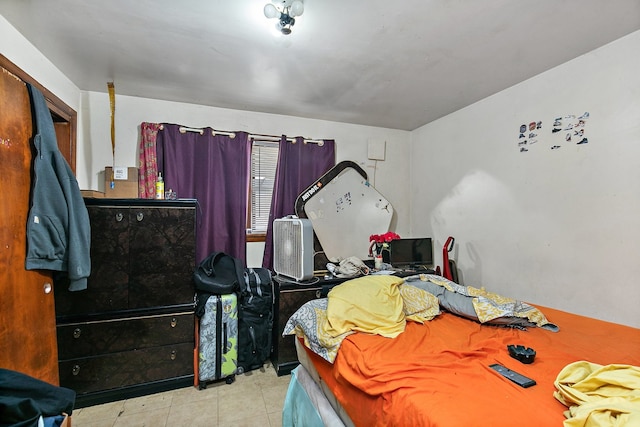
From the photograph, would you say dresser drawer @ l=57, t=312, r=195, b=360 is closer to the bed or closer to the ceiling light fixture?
the bed

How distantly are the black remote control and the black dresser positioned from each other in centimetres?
204

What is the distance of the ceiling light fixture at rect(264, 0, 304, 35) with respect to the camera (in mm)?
1443

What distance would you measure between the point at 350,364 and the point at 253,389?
1219 millimetres

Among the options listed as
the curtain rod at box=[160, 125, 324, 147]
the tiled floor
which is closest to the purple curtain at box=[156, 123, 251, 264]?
the curtain rod at box=[160, 125, 324, 147]

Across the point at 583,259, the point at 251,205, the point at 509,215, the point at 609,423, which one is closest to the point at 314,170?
the point at 251,205

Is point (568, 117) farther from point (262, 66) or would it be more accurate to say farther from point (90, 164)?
point (90, 164)

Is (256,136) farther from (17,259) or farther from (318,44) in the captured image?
(17,259)

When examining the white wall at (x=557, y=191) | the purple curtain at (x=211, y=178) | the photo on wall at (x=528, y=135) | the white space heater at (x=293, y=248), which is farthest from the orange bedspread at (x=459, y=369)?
the purple curtain at (x=211, y=178)

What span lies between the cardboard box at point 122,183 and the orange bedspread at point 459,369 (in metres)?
1.93

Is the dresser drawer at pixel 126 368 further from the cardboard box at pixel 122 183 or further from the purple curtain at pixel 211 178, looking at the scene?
the cardboard box at pixel 122 183

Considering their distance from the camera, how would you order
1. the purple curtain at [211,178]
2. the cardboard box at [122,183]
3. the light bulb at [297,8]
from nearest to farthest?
1. the light bulb at [297,8]
2. the cardboard box at [122,183]
3. the purple curtain at [211,178]

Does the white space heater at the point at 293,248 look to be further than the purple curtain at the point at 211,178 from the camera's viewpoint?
No

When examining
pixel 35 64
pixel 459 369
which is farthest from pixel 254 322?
pixel 35 64

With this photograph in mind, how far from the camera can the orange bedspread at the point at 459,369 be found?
3.47 feet
